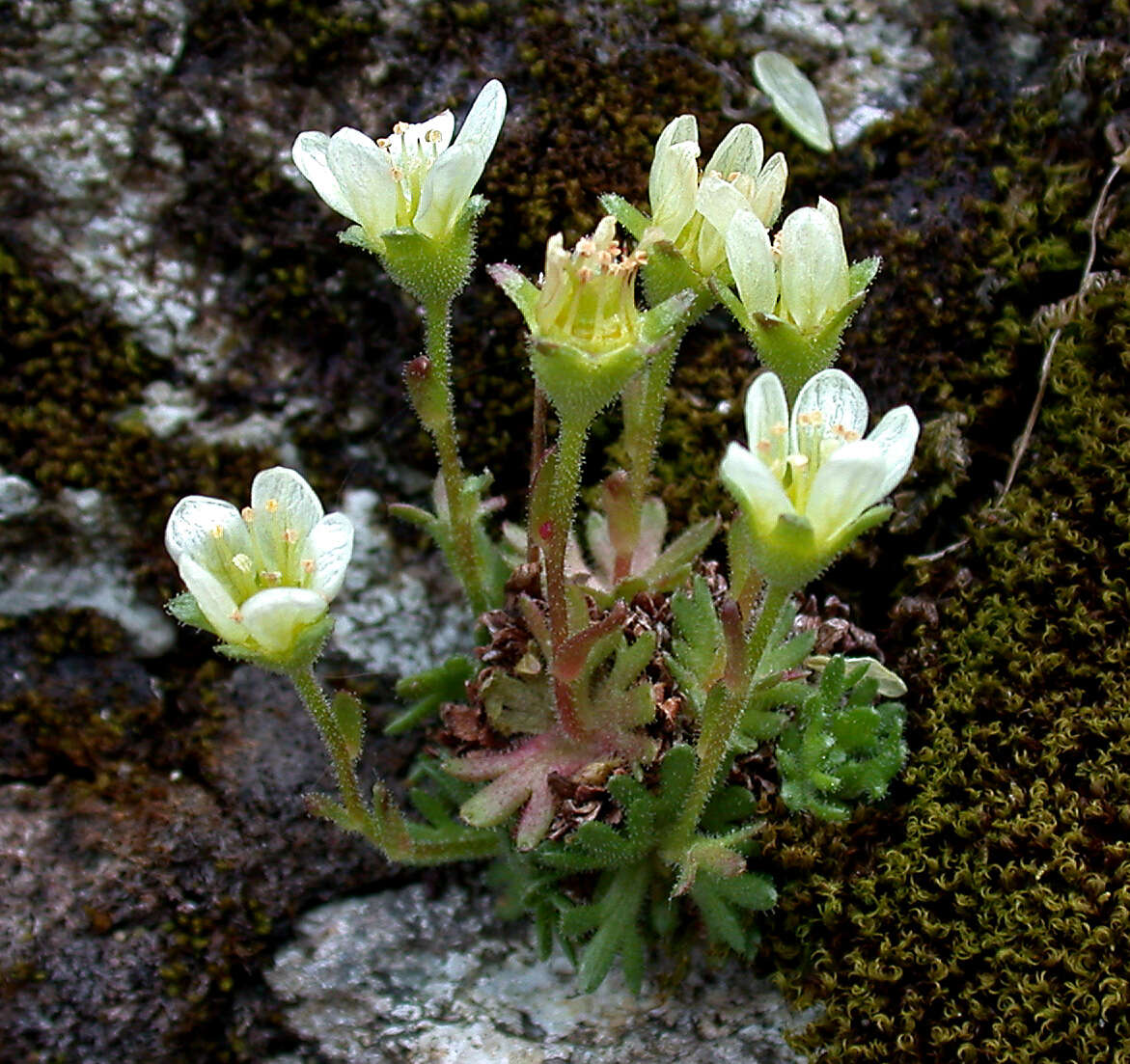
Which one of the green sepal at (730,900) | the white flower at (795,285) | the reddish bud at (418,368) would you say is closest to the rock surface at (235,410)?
the green sepal at (730,900)

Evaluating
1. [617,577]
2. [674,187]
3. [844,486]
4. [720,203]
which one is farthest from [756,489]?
[617,577]

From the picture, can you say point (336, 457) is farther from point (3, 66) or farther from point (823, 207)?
point (823, 207)

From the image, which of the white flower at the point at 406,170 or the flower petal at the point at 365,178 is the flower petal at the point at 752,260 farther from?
the flower petal at the point at 365,178

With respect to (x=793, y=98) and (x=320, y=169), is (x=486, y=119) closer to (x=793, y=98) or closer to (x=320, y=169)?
(x=320, y=169)

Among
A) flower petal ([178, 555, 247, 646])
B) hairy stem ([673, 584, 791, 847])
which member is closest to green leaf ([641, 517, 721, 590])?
hairy stem ([673, 584, 791, 847])

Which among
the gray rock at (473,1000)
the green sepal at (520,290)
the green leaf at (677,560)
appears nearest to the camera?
the green sepal at (520,290)
